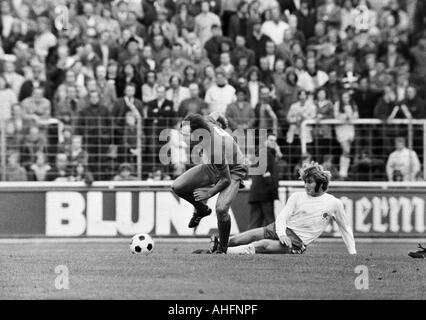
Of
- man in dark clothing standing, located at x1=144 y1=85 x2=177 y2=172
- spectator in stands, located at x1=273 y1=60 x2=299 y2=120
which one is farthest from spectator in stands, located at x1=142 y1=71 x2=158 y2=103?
spectator in stands, located at x1=273 y1=60 x2=299 y2=120

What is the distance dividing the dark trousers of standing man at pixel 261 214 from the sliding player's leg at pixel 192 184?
6215mm

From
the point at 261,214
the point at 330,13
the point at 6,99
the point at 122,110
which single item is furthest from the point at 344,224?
the point at 330,13

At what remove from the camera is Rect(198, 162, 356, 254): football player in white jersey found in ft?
54.1

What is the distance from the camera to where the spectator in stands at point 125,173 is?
78.8 ft

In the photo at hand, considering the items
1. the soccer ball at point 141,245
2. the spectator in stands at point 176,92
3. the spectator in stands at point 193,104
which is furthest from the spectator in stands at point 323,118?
the soccer ball at point 141,245

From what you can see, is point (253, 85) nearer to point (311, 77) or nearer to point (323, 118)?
point (311, 77)

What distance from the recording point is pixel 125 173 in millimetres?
24141

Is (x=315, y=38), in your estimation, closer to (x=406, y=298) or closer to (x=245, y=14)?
(x=245, y=14)

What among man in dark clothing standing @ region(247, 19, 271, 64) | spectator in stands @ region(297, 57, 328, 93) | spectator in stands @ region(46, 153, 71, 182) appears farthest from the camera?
man in dark clothing standing @ region(247, 19, 271, 64)

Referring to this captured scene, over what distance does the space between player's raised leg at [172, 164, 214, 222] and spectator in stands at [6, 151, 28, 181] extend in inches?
289

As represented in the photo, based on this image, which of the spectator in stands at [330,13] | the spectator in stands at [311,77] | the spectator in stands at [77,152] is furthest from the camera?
the spectator in stands at [330,13]

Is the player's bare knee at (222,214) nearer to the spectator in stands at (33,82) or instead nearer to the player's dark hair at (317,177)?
the player's dark hair at (317,177)

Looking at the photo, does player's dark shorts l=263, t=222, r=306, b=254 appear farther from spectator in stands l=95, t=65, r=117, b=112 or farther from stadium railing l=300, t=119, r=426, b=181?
spectator in stands l=95, t=65, r=117, b=112

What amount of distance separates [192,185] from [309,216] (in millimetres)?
1865
